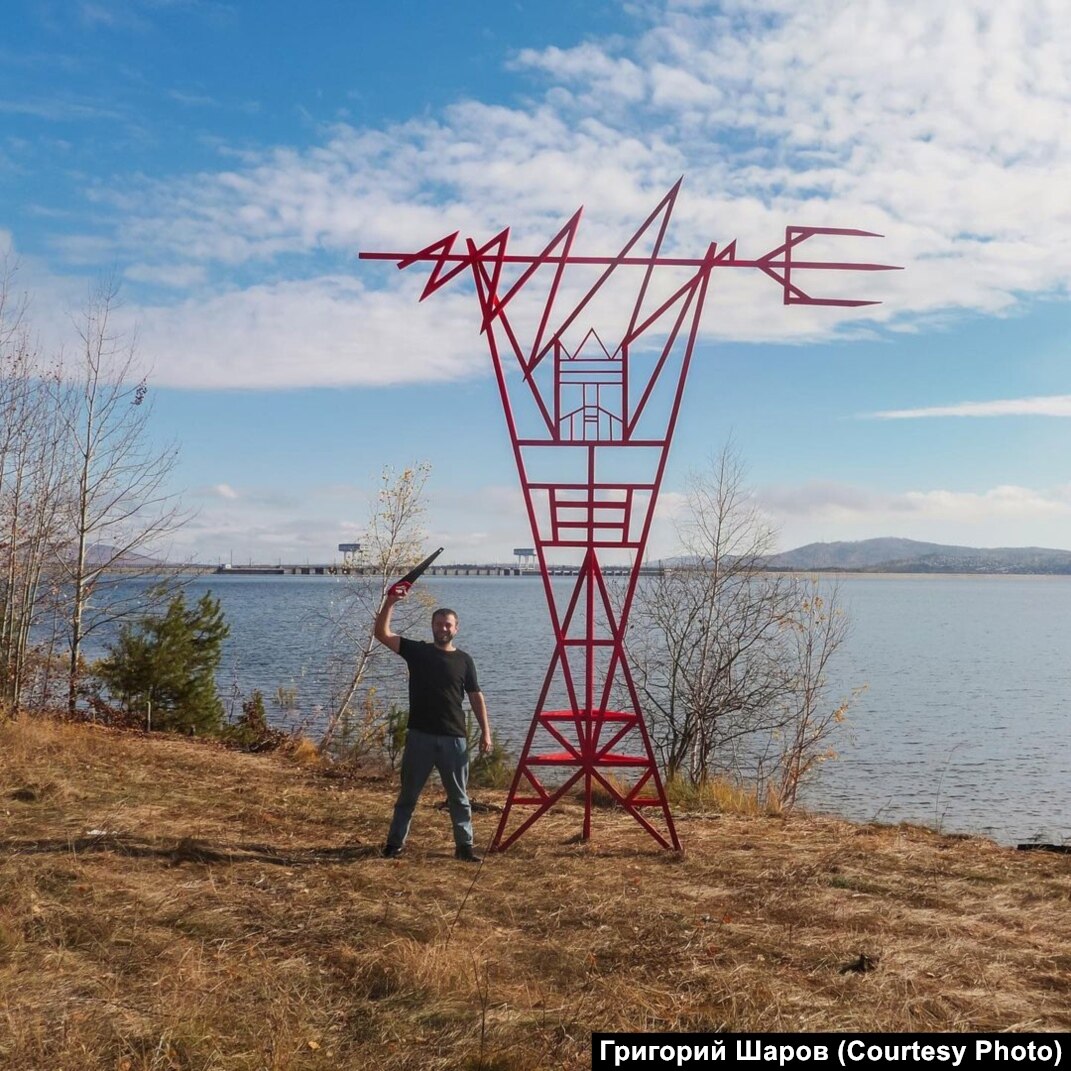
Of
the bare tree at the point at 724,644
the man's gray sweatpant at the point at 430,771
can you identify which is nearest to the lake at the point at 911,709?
the bare tree at the point at 724,644

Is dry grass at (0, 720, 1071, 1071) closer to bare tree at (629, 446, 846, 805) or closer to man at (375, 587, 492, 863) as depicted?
man at (375, 587, 492, 863)

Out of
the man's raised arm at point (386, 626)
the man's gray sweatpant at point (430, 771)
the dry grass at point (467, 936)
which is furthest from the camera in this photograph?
the man's gray sweatpant at point (430, 771)

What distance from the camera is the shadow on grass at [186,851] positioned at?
708cm

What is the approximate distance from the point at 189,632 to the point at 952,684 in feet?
82.2

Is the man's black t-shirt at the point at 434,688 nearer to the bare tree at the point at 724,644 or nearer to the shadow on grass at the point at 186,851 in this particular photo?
the shadow on grass at the point at 186,851

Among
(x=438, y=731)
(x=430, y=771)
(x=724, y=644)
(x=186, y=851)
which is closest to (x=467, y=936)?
(x=430, y=771)

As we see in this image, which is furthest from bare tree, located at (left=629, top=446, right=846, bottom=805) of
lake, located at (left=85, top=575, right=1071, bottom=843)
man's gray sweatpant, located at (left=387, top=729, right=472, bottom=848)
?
man's gray sweatpant, located at (left=387, top=729, right=472, bottom=848)

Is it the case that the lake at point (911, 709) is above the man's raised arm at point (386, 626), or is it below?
below

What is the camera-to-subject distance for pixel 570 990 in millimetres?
4789

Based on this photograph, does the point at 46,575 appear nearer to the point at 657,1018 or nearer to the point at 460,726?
the point at 460,726

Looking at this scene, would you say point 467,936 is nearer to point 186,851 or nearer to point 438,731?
point 438,731

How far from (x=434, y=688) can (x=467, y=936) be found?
7.09ft

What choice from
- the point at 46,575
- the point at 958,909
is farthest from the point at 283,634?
the point at 958,909

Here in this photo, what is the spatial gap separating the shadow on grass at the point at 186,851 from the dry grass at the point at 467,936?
0.03 m
